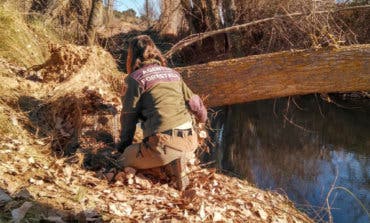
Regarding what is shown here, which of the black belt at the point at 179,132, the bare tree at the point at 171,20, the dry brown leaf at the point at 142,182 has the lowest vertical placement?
the dry brown leaf at the point at 142,182

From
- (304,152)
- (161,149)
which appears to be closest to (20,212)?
(161,149)

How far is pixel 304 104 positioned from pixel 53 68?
8.25m

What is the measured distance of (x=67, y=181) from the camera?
3982 millimetres

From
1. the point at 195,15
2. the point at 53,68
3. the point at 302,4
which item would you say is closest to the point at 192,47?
the point at 195,15

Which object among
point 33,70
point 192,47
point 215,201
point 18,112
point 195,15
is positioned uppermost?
point 195,15

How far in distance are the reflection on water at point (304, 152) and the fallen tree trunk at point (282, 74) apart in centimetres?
148

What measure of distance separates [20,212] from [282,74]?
435 cm

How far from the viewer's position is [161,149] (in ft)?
14.0

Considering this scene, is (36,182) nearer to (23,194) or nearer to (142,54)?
(23,194)

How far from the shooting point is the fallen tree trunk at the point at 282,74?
20.5ft

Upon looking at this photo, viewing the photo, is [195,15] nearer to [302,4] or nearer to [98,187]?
[302,4]

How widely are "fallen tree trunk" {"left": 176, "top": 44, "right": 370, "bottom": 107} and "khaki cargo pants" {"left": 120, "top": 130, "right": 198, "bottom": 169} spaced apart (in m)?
2.05

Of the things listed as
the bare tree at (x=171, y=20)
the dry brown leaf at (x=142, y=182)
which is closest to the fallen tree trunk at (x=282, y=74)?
the dry brown leaf at (x=142, y=182)

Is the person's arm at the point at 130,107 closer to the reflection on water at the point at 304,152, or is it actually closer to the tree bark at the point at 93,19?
the reflection on water at the point at 304,152
